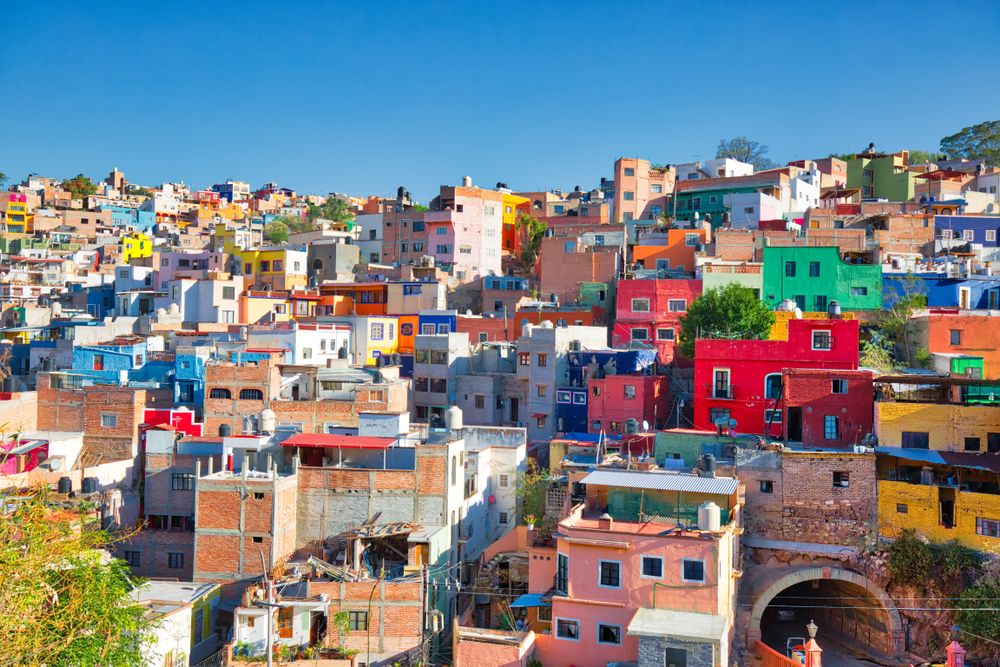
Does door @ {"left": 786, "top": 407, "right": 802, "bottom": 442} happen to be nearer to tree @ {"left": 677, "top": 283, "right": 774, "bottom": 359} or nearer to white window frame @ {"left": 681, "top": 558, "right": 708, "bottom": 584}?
tree @ {"left": 677, "top": 283, "right": 774, "bottom": 359}

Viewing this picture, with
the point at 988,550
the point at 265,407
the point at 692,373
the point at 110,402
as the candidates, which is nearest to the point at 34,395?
the point at 110,402

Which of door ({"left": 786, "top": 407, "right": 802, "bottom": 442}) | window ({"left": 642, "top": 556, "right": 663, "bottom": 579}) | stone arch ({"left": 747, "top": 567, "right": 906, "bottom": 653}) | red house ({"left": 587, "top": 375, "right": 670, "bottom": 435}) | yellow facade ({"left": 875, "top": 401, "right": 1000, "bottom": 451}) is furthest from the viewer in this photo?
red house ({"left": 587, "top": 375, "right": 670, "bottom": 435})

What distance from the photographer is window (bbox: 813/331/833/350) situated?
31.5 m

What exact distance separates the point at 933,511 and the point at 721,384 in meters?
8.33

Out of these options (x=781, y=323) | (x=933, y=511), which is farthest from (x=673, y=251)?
(x=933, y=511)

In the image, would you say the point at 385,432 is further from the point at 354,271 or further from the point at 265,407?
the point at 354,271

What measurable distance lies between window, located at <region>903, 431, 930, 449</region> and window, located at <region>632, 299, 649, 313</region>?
15.9 m

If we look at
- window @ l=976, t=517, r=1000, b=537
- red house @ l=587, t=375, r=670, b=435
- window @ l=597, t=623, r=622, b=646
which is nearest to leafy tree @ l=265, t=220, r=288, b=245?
red house @ l=587, t=375, r=670, b=435

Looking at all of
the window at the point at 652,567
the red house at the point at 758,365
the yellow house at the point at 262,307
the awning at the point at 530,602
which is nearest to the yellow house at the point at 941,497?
the red house at the point at 758,365

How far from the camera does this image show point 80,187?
10262 centimetres

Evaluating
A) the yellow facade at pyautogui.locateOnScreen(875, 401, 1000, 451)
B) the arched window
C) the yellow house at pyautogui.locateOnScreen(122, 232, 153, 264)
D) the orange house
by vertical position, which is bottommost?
the yellow facade at pyautogui.locateOnScreen(875, 401, 1000, 451)

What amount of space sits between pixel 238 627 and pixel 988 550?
19.0 meters

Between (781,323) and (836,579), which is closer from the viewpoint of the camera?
(836,579)

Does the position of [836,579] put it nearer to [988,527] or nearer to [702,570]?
[988,527]
